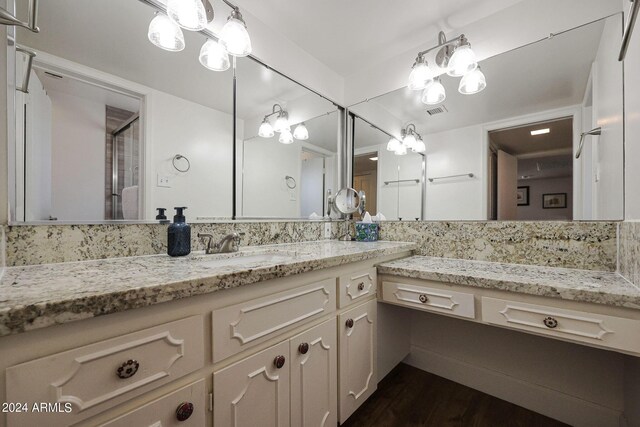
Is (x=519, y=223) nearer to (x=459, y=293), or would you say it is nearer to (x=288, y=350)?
(x=459, y=293)

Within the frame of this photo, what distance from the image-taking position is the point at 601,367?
4.10 ft

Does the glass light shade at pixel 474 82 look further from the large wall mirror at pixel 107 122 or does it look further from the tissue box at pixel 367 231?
the large wall mirror at pixel 107 122

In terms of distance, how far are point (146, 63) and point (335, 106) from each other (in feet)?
4.51

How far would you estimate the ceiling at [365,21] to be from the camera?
1484 millimetres

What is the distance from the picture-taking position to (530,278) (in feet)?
3.54

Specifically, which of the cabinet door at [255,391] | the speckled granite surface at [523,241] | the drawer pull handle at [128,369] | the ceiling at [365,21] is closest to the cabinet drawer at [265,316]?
the cabinet door at [255,391]

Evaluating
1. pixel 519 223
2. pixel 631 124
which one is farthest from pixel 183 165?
pixel 631 124

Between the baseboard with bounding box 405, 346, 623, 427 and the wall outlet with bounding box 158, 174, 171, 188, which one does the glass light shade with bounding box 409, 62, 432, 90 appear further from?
the baseboard with bounding box 405, 346, 623, 427

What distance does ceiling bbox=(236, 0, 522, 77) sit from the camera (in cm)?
148

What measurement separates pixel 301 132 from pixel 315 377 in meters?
1.52

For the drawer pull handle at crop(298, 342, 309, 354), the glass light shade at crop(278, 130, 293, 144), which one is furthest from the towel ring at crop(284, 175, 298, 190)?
the drawer pull handle at crop(298, 342, 309, 354)

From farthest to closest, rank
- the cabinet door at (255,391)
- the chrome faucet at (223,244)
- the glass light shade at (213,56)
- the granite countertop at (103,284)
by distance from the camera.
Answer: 1. the glass light shade at (213,56)
2. the chrome faucet at (223,244)
3. the cabinet door at (255,391)
4. the granite countertop at (103,284)

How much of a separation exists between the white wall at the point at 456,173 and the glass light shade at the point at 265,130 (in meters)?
1.05

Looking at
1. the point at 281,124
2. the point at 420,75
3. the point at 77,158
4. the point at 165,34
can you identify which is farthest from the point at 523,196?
the point at 77,158
